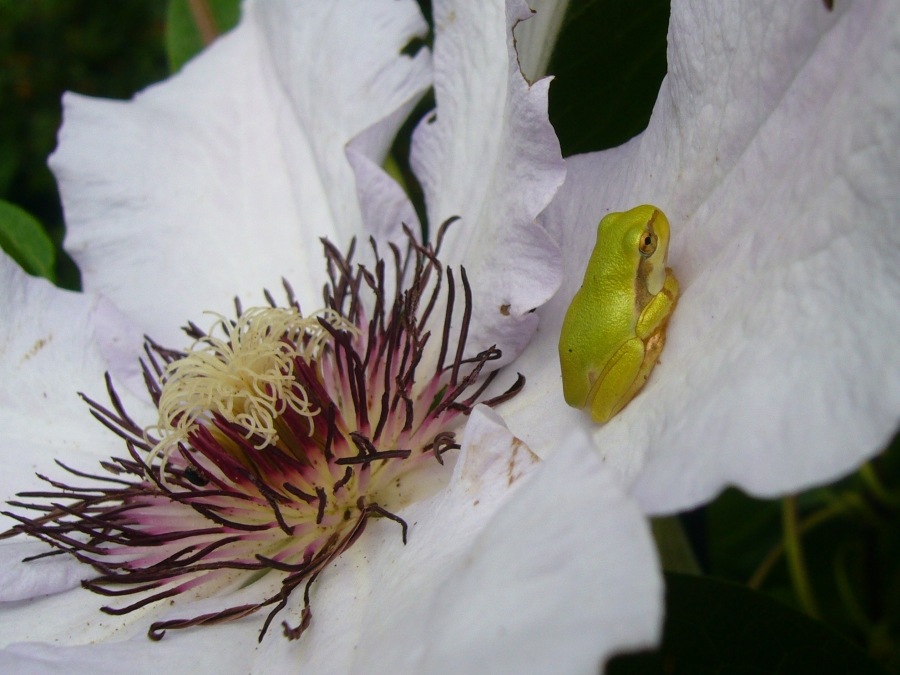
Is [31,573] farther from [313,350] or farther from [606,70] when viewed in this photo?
[606,70]

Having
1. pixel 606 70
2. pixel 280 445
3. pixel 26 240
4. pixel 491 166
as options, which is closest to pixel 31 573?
pixel 280 445

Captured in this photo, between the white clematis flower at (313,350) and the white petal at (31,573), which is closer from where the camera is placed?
the white clematis flower at (313,350)

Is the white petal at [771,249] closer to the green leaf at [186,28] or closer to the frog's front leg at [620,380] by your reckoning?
the frog's front leg at [620,380]

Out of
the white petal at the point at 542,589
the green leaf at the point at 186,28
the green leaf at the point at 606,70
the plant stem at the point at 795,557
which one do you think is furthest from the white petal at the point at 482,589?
the green leaf at the point at 186,28

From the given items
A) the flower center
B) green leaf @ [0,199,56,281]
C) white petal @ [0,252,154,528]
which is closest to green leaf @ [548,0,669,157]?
the flower center

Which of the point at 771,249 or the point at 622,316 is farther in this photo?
the point at 622,316

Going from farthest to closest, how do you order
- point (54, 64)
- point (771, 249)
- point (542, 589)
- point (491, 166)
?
point (54, 64), point (491, 166), point (771, 249), point (542, 589)

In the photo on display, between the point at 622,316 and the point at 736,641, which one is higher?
the point at 622,316
